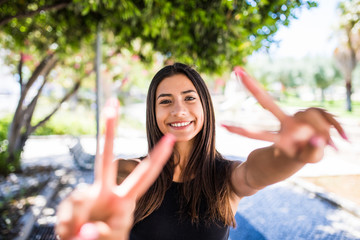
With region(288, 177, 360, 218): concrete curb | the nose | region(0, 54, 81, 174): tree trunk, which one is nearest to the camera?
the nose

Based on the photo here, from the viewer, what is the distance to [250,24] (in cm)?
365

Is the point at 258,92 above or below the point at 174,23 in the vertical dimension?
below

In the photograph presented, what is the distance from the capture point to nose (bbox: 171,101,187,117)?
54.5 inches

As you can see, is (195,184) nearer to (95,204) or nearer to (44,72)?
(95,204)

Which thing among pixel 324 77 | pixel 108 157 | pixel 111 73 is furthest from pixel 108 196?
pixel 324 77

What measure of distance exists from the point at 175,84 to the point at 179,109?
0.59ft

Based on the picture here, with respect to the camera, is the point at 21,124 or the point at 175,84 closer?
the point at 175,84

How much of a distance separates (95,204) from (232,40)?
3.52m

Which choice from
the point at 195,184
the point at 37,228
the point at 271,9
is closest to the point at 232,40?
the point at 271,9

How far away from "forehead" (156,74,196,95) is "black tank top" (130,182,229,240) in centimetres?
59

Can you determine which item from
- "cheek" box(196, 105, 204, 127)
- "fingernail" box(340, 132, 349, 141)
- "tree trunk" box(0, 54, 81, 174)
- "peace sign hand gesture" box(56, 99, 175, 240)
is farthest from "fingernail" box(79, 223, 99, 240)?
"tree trunk" box(0, 54, 81, 174)

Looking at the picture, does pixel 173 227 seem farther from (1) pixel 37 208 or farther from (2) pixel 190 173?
(1) pixel 37 208

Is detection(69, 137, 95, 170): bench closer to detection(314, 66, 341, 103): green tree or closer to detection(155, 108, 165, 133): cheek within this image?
detection(155, 108, 165, 133): cheek

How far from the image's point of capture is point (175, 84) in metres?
1.51
